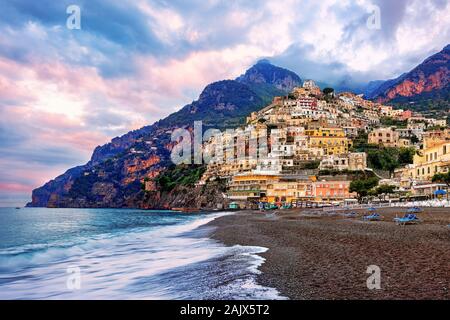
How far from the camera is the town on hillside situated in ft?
212

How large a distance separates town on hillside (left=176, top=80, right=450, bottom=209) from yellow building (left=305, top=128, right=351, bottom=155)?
29 cm

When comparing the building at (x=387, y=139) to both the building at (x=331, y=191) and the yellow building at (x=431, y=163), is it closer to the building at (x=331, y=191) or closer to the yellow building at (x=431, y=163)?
the building at (x=331, y=191)

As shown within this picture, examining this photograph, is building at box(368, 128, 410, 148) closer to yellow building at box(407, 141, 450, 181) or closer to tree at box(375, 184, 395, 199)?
yellow building at box(407, 141, 450, 181)

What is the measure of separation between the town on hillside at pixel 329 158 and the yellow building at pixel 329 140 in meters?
0.29

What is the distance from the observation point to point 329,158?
→ 96.9 m

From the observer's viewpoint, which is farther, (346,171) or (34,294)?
(346,171)

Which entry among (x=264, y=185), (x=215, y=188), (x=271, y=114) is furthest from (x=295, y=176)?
(x=271, y=114)

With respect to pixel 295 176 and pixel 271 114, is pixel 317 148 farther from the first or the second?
pixel 271 114

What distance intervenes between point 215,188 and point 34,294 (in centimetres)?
10818

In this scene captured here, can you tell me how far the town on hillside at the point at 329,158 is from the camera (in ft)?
212

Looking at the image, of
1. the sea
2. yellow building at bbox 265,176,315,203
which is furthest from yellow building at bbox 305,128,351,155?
the sea

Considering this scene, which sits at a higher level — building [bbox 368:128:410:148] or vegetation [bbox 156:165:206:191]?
building [bbox 368:128:410:148]

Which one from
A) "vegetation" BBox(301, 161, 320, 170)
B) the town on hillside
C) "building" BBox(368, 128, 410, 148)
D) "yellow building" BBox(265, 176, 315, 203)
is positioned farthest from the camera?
"building" BBox(368, 128, 410, 148)
